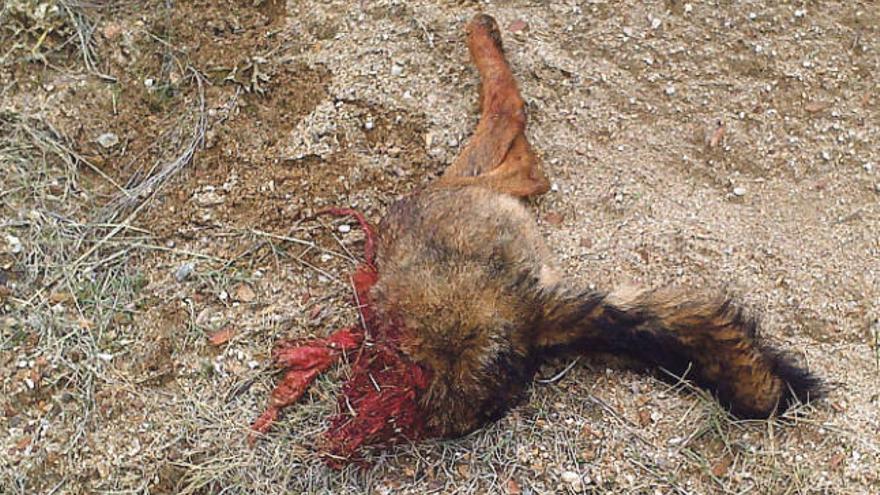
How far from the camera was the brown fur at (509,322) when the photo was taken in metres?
3.74

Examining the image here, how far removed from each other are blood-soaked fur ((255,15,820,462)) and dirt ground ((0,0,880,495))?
0.47 feet

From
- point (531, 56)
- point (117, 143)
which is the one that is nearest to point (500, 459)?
point (531, 56)

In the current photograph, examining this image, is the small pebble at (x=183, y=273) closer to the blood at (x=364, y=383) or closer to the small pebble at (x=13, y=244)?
the blood at (x=364, y=383)

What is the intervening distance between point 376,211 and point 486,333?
0.96 metres

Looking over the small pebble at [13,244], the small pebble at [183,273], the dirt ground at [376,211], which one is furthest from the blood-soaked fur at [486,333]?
the small pebble at [13,244]

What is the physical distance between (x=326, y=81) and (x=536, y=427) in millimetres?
1779

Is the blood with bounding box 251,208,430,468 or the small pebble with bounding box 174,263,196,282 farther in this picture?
the small pebble with bounding box 174,263,196,282

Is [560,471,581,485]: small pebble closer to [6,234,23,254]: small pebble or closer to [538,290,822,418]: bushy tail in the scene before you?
[538,290,822,418]: bushy tail

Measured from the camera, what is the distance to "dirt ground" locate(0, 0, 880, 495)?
4020 mm

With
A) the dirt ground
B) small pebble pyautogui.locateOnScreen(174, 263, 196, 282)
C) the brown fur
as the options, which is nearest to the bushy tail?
the brown fur

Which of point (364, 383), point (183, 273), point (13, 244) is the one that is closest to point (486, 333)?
point (364, 383)

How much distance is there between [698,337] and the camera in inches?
151

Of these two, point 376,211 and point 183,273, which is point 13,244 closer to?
point 183,273

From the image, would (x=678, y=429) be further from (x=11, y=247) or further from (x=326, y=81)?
(x=11, y=247)
